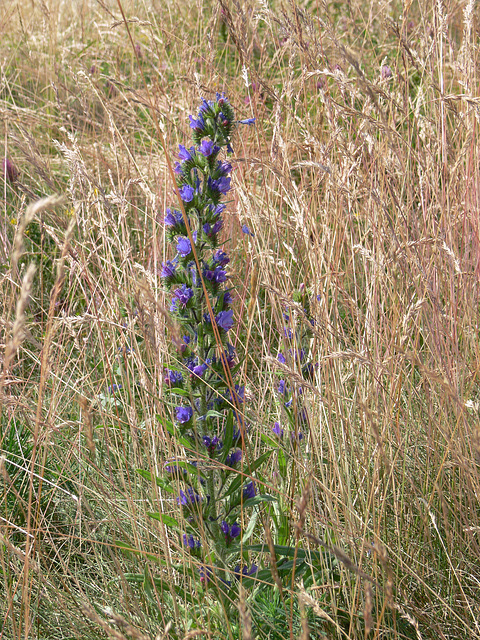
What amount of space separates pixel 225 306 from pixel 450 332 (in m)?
0.70

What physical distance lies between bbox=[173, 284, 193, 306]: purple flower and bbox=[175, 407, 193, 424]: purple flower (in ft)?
0.86

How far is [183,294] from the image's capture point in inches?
57.2

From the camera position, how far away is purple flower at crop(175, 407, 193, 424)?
143 cm

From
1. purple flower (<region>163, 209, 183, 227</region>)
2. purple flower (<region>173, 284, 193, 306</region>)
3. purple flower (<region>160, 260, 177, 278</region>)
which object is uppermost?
purple flower (<region>163, 209, 183, 227</region>)

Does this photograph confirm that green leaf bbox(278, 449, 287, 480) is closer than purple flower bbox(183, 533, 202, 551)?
No

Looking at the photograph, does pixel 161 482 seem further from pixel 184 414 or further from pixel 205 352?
pixel 205 352

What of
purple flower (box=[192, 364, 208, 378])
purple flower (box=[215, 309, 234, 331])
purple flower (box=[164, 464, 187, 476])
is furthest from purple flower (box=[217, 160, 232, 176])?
purple flower (box=[164, 464, 187, 476])

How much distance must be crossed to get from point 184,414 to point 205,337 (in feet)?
0.68

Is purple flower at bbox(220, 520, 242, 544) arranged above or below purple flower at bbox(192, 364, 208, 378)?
below

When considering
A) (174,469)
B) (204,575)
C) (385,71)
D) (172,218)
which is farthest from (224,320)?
(385,71)

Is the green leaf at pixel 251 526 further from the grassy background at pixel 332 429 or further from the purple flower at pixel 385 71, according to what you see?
the purple flower at pixel 385 71

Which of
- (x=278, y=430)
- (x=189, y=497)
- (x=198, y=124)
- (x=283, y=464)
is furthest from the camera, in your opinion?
(x=278, y=430)

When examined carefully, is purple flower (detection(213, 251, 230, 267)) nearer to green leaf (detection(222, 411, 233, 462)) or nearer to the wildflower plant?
the wildflower plant

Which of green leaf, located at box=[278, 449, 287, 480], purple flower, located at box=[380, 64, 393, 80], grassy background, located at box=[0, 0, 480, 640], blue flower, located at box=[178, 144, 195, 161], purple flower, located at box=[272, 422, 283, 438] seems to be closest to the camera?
grassy background, located at box=[0, 0, 480, 640]
